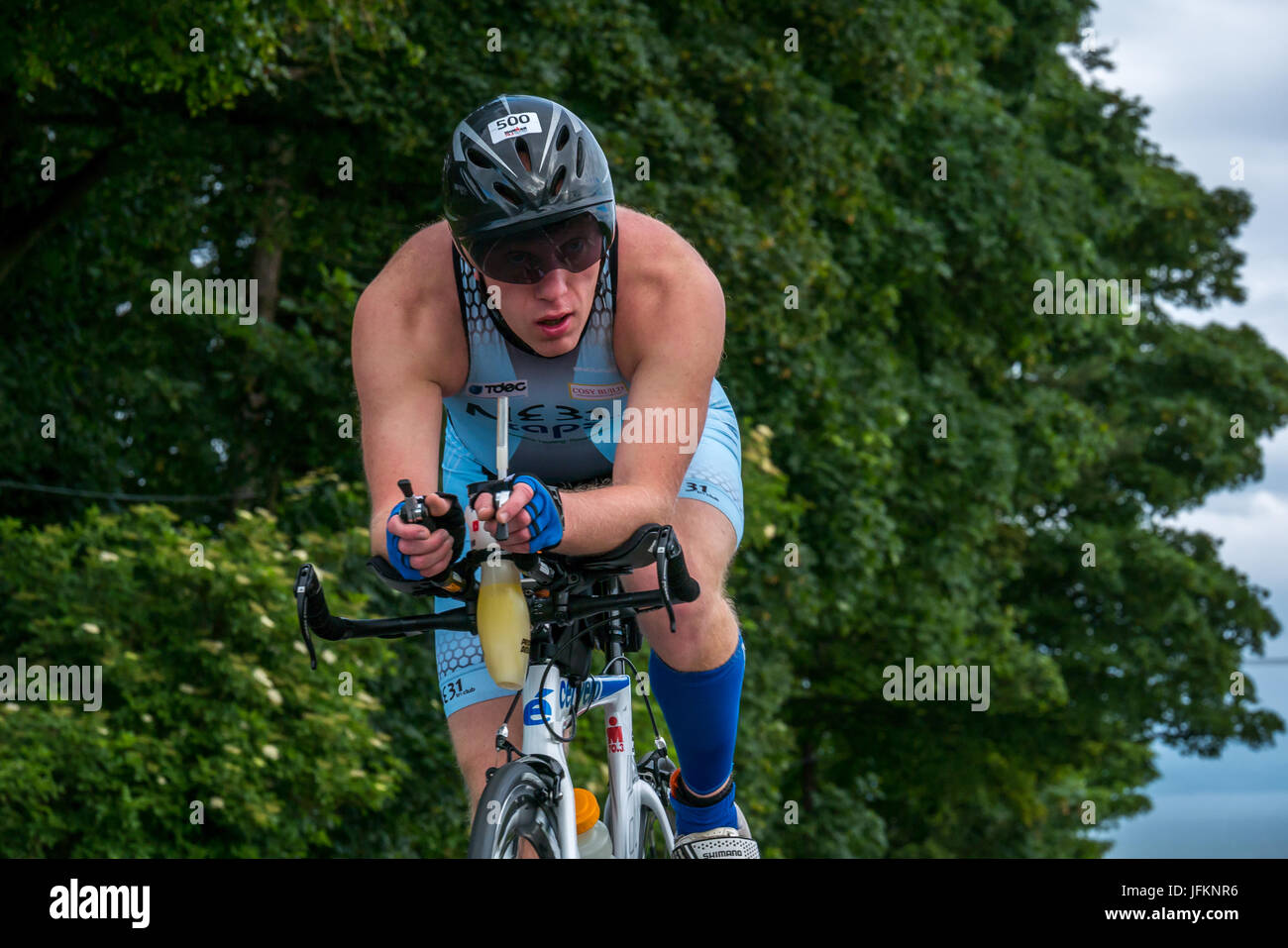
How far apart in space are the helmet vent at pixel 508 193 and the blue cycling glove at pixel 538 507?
576 mm

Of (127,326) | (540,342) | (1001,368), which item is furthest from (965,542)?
(540,342)

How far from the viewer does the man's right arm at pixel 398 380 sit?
3.18 metres

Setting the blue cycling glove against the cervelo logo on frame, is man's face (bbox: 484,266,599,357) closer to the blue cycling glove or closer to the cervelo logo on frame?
the cervelo logo on frame

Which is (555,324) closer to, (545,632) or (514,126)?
(514,126)

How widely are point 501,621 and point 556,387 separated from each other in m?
0.63

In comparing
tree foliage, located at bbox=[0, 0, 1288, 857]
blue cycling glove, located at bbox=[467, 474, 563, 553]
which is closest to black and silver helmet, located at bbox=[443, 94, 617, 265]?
blue cycling glove, located at bbox=[467, 474, 563, 553]

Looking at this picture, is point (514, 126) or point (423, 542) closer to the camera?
point (423, 542)

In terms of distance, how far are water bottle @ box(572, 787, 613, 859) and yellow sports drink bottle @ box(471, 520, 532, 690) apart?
49 cm

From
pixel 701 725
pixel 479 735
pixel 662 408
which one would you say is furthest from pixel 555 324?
pixel 701 725

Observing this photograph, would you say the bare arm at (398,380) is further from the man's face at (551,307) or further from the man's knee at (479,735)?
the man's knee at (479,735)

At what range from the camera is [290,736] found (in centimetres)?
802

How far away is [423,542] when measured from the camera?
2.71m

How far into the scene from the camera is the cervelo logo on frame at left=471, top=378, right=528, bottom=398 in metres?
3.37

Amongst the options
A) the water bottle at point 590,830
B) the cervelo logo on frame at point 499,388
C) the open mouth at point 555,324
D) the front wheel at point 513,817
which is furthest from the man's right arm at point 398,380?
the water bottle at point 590,830
